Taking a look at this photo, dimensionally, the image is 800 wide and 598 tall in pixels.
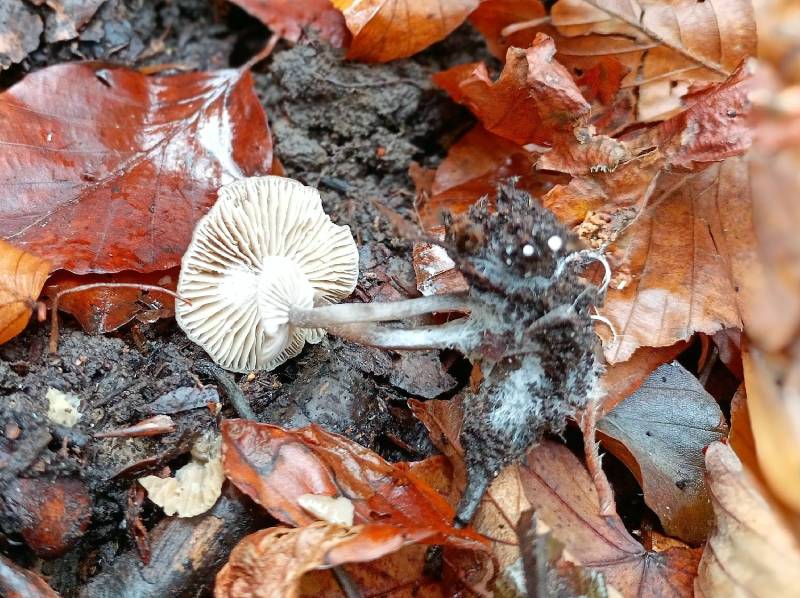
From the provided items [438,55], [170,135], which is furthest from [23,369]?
[438,55]

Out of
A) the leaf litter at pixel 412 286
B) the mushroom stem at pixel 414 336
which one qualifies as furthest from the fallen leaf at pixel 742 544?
the mushroom stem at pixel 414 336

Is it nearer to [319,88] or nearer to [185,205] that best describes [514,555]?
[185,205]

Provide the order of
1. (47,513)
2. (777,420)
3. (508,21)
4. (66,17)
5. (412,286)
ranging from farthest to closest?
1. (508,21)
2. (66,17)
3. (412,286)
4. (47,513)
5. (777,420)

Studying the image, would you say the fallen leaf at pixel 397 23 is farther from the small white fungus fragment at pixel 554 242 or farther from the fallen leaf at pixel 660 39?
the small white fungus fragment at pixel 554 242

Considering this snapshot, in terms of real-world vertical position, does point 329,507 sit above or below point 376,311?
below

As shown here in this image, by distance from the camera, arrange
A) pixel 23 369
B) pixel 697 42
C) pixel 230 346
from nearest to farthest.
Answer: pixel 23 369 → pixel 230 346 → pixel 697 42

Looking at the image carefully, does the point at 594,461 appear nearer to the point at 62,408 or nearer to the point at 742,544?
the point at 742,544

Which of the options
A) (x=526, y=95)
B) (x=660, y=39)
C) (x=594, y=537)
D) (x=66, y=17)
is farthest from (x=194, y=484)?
(x=660, y=39)
